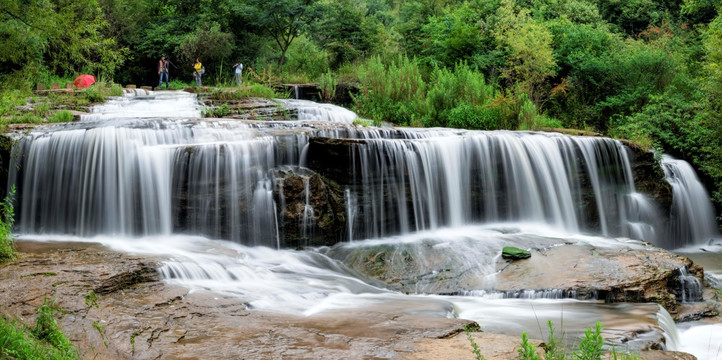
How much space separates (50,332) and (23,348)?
79cm

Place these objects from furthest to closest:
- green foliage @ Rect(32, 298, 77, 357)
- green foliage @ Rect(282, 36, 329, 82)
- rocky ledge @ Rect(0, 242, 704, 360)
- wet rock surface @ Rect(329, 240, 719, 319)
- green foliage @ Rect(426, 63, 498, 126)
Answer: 1. green foliage @ Rect(282, 36, 329, 82)
2. green foliage @ Rect(426, 63, 498, 126)
3. wet rock surface @ Rect(329, 240, 719, 319)
4. rocky ledge @ Rect(0, 242, 704, 360)
5. green foliage @ Rect(32, 298, 77, 357)

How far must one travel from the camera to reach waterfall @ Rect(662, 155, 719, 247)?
1416 cm

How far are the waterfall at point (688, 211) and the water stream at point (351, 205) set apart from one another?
0.12ft

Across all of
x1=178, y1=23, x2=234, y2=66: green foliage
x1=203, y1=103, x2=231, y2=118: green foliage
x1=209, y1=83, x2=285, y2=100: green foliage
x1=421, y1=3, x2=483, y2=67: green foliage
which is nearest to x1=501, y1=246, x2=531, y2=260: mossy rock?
x1=203, y1=103, x2=231, y2=118: green foliage

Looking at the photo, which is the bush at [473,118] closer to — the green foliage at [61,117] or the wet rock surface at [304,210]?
the wet rock surface at [304,210]

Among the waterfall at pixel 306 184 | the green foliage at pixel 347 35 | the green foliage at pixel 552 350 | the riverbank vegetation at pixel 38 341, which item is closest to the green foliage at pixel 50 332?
the riverbank vegetation at pixel 38 341

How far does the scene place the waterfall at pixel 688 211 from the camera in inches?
558

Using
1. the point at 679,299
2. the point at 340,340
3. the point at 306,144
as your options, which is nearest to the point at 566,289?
the point at 679,299

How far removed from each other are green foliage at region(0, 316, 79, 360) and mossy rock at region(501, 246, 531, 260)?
7.01 metres

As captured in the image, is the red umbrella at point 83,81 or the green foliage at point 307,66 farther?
the green foliage at point 307,66

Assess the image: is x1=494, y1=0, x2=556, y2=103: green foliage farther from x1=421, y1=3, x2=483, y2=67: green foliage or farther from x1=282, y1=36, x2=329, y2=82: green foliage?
x1=282, y1=36, x2=329, y2=82: green foliage

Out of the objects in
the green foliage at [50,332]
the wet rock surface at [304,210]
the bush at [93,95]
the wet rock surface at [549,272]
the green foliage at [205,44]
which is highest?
the green foliage at [205,44]

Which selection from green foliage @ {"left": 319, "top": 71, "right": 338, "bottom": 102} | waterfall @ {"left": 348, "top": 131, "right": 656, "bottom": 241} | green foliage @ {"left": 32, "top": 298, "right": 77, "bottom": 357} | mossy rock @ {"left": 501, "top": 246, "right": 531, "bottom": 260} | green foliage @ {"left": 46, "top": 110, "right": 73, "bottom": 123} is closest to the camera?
green foliage @ {"left": 32, "top": 298, "right": 77, "bottom": 357}

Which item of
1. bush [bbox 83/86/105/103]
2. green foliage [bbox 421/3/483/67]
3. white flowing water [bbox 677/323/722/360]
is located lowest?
white flowing water [bbox 677/323/722/360]
